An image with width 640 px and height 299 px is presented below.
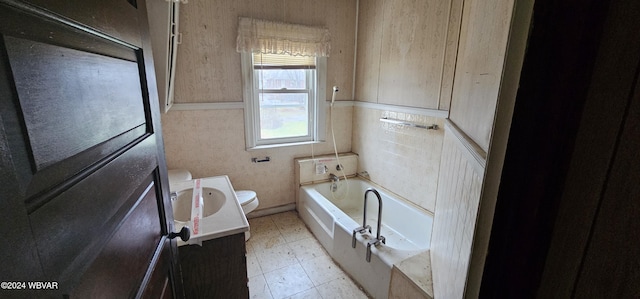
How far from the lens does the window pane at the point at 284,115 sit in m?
2.90

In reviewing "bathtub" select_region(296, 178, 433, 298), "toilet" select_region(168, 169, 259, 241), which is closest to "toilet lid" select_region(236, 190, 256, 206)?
"toilet" select_region(168, 169, 259, 241)

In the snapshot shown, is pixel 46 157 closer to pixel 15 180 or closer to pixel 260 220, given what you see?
pixel 15 180

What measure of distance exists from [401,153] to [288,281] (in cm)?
158

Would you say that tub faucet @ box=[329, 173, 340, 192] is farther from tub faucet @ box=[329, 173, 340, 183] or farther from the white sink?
the white sink

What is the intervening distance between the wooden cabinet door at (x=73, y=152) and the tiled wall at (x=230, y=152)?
1.98m

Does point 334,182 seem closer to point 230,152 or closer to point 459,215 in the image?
point 230,152

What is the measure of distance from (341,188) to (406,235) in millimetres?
943

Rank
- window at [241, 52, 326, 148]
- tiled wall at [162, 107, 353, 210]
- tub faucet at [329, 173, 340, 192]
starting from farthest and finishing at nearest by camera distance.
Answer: tub faucet at [329, 173, 340, 192]
window at [241, 52, 326, 148]
tiled wall at [162, 107, 353, 210]

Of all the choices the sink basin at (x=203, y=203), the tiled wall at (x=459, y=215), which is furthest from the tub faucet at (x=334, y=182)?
the tiled wall at (x=459, y=215)

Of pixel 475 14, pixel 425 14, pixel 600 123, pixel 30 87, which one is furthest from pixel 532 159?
pixel 425 14

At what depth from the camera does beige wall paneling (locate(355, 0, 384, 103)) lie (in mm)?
2742

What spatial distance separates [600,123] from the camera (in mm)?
416

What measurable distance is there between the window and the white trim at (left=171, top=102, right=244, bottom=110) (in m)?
0.11

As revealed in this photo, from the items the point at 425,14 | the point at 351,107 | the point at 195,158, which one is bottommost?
the point at 195,158
